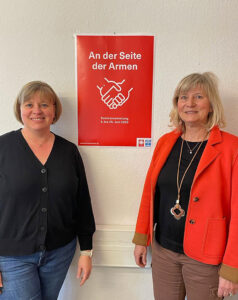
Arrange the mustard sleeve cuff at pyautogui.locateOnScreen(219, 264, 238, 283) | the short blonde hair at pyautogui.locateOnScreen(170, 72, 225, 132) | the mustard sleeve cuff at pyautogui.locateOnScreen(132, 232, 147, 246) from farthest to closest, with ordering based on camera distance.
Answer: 1. the mustard sleeve cuff at pyautogui.locateOnScreen(132, 232, 147, 246)
2. the short blonde hair at pyautogui.locateOnScreen(170, 72, 225, 132)
3. the mustard sleeve cuff at pyautogui.locateOnScreen(219, 264, 238, 283)

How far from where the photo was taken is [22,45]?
52.9 inches

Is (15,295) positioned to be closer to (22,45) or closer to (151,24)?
(22,45)

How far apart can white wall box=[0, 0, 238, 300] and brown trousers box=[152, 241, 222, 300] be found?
1.02 ft

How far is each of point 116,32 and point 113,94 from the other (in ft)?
1.13

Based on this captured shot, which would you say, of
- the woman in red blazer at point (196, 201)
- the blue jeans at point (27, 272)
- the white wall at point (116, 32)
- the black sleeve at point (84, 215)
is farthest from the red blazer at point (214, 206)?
the blue jeans at point (27, 272)

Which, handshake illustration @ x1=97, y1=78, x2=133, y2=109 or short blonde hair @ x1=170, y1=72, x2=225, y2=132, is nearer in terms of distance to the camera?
short blonde hair @ x1=170, y1=72, x2=225, y2=132

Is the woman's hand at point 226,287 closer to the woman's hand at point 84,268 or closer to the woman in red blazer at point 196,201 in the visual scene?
the woman in red blazer at point 196,201

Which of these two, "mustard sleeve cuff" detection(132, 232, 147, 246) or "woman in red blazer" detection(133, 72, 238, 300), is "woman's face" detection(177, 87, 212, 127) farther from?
"mustard sleeve cuff" detection(132, 232, 147, 246)

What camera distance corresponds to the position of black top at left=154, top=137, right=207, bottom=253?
107cm

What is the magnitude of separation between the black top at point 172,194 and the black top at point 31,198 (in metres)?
0.47

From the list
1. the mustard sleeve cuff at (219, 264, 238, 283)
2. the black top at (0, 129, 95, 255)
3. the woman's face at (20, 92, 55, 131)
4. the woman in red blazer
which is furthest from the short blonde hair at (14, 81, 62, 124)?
the mustard sleeve cuff at (219, 264, 238, 283)

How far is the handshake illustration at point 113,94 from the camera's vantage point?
135 centimetres

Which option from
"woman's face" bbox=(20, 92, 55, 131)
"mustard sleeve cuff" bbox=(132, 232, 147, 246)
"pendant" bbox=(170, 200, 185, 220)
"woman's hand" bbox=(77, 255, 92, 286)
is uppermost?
"woman's face" bbox=(20, 92, 55, 131)

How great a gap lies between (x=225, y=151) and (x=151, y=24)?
0.82m
